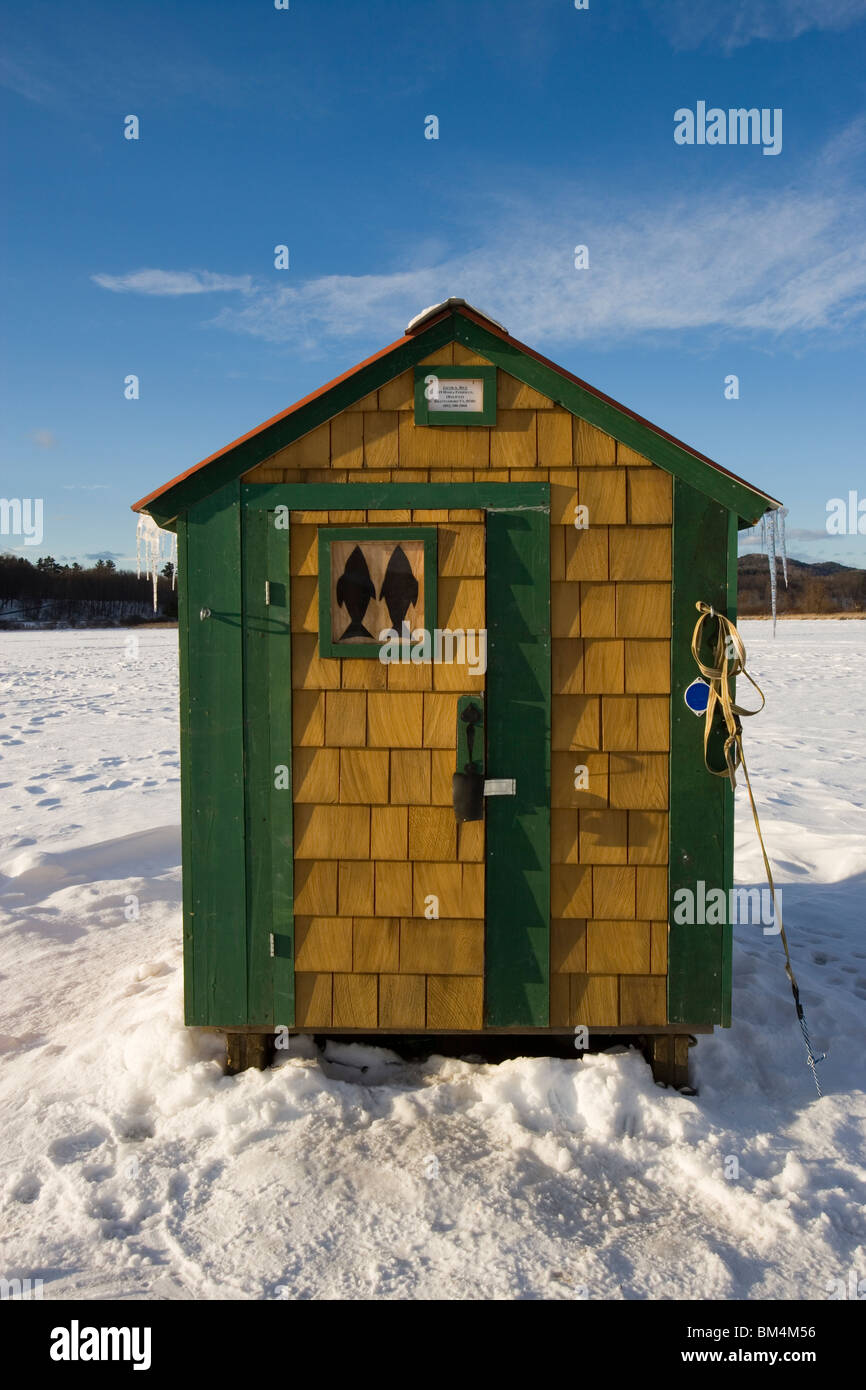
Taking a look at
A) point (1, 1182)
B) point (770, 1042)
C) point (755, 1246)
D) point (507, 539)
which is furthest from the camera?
point (770, 1042)

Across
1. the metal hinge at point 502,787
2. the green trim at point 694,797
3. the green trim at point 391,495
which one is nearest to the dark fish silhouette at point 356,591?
the green trim at point 391,495

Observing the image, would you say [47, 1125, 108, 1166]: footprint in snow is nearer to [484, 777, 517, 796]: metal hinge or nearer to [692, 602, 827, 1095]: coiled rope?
[484, 777, 517, 796]: metal hinge

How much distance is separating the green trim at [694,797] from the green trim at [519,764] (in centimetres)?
53

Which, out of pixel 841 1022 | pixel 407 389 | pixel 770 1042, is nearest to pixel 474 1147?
pixel 770 1042

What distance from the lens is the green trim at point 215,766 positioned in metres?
3.44

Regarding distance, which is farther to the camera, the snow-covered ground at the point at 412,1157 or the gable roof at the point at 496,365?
the gable roof at the point at 496,365

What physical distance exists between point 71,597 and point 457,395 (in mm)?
50398

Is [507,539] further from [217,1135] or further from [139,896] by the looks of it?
[139,896]

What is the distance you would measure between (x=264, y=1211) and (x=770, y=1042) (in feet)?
7.57

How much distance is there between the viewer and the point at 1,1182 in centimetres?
291

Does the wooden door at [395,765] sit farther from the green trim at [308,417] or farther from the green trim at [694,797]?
the green trim at [694,797]

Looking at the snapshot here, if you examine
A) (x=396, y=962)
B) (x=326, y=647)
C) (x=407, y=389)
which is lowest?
(x=396, y=962)

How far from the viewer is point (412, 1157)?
9.91ft

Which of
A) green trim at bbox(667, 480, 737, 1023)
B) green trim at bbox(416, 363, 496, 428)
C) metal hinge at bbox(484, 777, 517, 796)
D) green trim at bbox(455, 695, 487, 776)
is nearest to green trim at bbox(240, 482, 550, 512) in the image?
green trim at bbox(416, 363, 496, 428)
